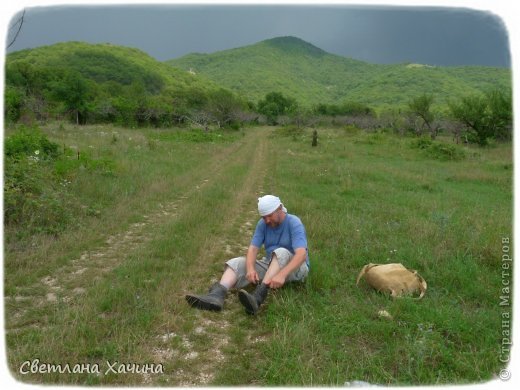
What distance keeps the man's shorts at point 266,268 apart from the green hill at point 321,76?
A: 106327 mm

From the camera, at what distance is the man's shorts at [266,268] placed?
4102mm

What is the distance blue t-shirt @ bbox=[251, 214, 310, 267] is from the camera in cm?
425

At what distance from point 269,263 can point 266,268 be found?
87 millimetres

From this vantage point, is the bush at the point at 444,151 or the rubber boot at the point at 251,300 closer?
the rubber boot at the point at 251,300

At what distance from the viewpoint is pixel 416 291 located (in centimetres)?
401

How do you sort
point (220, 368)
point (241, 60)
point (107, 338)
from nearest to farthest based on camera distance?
point (220, 368), point (107, 338), point (241, 60)

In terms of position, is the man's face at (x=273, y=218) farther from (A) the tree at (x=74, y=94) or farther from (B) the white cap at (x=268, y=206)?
(A) the tree at (x=74, y=94)

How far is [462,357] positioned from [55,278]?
14.2 ft

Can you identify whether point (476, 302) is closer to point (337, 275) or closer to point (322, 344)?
point (337, 275)

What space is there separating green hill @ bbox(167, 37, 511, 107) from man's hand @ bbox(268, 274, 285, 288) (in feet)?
350

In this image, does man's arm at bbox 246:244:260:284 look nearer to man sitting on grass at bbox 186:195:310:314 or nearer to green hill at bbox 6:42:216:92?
man sitting on grass at bbox 186:195:310:314

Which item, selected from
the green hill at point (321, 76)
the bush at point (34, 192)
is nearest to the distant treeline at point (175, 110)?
the bush at point (34, 192)

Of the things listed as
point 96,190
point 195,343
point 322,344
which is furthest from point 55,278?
point 96,190

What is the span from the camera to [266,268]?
4.24m
